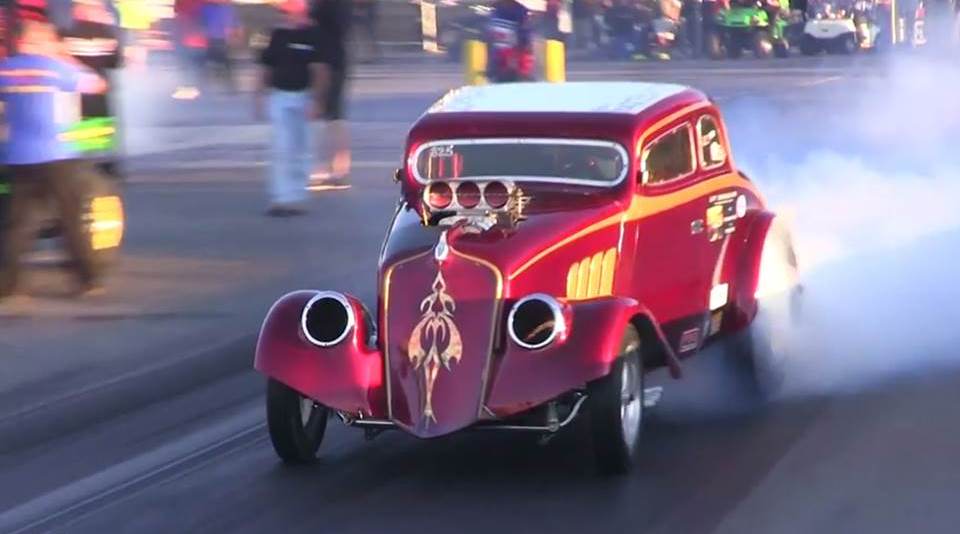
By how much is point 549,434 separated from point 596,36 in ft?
129

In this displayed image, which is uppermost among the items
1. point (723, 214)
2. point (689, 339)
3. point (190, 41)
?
point (190, 41)

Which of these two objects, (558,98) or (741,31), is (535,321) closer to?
(558,98)

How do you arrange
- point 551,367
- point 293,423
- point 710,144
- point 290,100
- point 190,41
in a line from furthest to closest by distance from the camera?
point 190,41, point 290,100, point 710,144, point 293,423, point 551,367

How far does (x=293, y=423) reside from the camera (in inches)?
329

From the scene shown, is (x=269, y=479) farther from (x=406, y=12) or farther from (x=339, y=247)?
(x=406, y=12)

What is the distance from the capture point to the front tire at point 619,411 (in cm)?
789

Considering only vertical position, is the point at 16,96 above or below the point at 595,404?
above

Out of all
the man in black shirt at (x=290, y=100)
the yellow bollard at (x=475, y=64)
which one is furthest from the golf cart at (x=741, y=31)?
the man in black shirt at (x=290, y=100)

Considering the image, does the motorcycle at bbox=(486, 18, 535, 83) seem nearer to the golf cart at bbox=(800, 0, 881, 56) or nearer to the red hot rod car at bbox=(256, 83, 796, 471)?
the red hot rod car at bbox=(256, 83, 796, 471)

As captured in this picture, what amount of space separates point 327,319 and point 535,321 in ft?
3.01

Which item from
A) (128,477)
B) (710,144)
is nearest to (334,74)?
(710,144)

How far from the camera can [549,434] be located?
805 cm

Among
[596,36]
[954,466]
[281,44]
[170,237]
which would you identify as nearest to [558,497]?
[954,466]

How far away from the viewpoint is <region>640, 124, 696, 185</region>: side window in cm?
916
